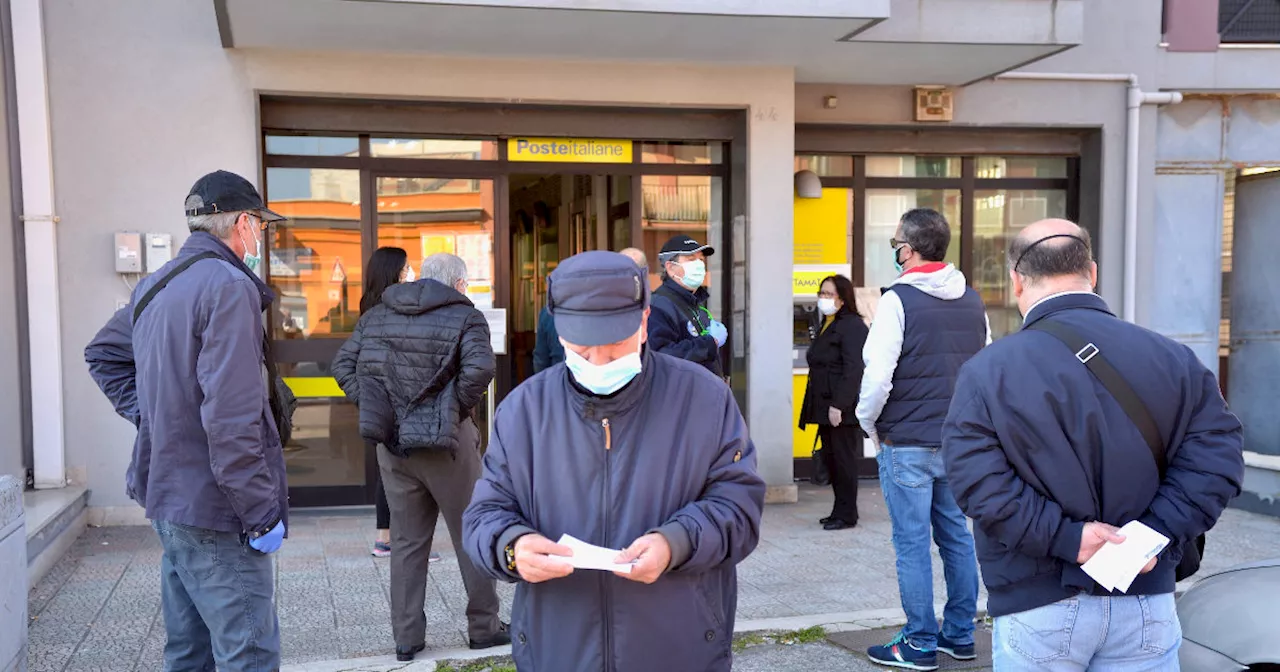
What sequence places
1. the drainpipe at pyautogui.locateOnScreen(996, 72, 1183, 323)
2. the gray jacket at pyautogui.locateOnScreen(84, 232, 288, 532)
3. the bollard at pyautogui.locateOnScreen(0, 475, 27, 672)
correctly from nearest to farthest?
the bollard at pyautogui.locateOnScreen(0, 475, 27, 672), the gray jacket at pyautogui.locateOnScreen(84, 232, 288, 532), the drainpipe at pyautogui.locateOnScreen(996, 72, 1183, 323)

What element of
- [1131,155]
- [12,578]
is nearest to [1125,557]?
[12,578]

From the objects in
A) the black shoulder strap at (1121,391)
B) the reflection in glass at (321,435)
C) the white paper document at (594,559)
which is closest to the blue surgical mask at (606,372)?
the white paper document at (594,559)

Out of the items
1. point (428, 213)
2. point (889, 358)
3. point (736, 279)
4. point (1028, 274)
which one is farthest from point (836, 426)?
point (1028, 274)

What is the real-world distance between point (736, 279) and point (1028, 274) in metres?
5.74

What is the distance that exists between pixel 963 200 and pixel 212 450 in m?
7.97

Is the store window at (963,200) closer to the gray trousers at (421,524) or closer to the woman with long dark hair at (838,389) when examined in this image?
the woman with long dark hair at (838,389)

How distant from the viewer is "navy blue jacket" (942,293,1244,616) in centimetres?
262

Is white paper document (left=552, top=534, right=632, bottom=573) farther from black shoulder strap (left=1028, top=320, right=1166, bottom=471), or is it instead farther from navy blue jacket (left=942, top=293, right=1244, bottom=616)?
black shoulder strap (left=1028, top=320, right=1166, bottom=471)

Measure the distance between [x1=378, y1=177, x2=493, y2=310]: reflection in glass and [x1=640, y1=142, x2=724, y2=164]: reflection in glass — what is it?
1387mm

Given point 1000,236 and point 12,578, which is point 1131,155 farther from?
point 12,578

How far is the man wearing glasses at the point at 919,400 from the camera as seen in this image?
4.57 m

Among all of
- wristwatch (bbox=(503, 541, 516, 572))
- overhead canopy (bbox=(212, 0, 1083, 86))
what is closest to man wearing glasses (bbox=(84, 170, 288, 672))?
wristwatch (bbox=(503, 541, 516, 572))

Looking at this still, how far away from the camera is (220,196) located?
3.54m

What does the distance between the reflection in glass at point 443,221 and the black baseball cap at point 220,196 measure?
4.56 meters
